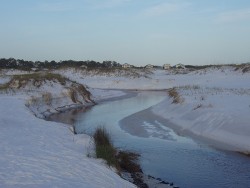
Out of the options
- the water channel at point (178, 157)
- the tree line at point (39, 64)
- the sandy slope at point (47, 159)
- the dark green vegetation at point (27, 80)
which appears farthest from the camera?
the tree line at point (39, 64)

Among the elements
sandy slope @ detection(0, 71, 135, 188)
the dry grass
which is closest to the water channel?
sandy slope @ detection(0, 71, 135, 188)

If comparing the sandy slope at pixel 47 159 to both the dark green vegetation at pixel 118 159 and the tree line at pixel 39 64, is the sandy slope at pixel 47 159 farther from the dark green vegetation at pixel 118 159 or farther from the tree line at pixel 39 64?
the tree line at pixel 39 64

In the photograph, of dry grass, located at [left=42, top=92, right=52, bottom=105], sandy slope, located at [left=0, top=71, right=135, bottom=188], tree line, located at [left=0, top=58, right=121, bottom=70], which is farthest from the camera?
tree line, located at [left=0, top=58, right=121, bottom=70]

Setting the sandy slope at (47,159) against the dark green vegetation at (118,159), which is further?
the dark green vegetation at (118,159)

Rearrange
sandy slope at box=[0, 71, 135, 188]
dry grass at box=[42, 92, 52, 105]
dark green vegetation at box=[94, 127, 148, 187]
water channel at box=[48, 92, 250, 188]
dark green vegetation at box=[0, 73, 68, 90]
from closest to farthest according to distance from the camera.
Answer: sandy slope at box=[0, 71, 135, 188] → dark green vegetation at box=[94, 127, 148, 187] → water channel at box=[48, 92, 250, 188] → dry grass at box=[42, 92, 52, 105] → dark green vegetation at box=[0, 73, 68, 90]

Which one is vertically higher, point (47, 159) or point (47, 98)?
point (47, 159)

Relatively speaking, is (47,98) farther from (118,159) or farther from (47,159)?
(47,159)

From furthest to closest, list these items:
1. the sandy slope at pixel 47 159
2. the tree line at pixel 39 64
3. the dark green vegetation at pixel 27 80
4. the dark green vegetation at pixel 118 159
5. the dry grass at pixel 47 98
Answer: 1. the tree line at pixel 39 64
2. the dark green vegetation at pixel 27 80
3. the dry grass at pixel 47 98
4. the dark green vegetation at pixel 118 159
5. the sandy slope at pixel 47 159

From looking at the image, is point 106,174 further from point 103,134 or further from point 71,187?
point 103,134

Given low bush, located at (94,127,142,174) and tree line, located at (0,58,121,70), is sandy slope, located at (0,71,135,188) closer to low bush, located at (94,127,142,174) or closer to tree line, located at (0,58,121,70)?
low bush, located at (94,127,142,174)

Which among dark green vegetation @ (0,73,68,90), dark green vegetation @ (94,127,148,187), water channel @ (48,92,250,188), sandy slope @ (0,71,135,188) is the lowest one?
water channel @ (48,92,250,188)

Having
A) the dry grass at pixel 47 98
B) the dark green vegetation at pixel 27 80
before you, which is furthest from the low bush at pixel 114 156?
the dark green vegetation at pixel 27 80

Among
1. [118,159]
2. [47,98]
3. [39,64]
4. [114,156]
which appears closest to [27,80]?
[47,98]

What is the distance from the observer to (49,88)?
38031 mm
